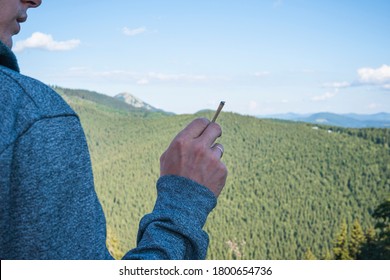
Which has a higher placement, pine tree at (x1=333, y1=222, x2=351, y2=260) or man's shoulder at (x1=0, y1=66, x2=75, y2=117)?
man's shoulder at (x1=0, y1=66, x2=75, y2=117)

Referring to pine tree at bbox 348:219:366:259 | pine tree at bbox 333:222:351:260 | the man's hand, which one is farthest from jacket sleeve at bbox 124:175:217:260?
pine tree at bbox 333:222:351:260

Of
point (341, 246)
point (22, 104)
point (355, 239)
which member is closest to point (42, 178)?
point (22, 104)

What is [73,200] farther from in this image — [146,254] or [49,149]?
[146,254]

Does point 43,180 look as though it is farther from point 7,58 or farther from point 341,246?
point 341,246

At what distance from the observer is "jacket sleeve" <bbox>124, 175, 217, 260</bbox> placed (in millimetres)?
1051

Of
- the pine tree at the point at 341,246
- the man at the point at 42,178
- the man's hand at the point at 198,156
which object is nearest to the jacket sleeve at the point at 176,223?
the man's hand at the point at 198,156

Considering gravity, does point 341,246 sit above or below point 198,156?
below

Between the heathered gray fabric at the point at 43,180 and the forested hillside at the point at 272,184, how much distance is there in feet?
323

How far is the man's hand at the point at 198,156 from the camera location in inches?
44.5

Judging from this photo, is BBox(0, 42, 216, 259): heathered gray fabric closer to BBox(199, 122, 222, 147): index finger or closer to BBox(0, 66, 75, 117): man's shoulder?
BBox(0, 66, 75, 117): man's shoulder

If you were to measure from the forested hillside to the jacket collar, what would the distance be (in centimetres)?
9837

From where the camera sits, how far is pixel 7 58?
970 millimetres

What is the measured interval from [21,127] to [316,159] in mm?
150802

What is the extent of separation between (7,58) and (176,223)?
53 cm
